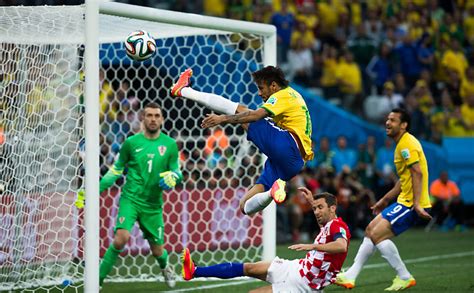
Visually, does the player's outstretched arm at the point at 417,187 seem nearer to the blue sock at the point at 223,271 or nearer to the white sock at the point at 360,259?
the white sock at the point at 360,259

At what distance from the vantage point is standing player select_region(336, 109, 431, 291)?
36.7 ft

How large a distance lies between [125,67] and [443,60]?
A: 11.0m

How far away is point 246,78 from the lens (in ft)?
48.5

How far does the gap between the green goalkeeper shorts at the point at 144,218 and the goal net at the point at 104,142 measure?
0.52 m

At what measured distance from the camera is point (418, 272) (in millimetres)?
13086

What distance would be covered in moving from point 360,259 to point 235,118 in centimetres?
291

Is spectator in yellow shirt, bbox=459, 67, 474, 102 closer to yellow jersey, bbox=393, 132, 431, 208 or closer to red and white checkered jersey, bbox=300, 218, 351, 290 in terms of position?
yellow jersey, bbox=393, 132, 431, 208

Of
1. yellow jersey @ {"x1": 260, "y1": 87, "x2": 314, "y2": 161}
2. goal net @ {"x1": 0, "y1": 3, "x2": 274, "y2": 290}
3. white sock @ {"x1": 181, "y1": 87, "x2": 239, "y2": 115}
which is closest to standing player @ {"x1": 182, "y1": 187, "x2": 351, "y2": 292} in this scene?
yellow jersey @ {"x1": 260, "y1": 87, "x2": 314, "y2": 161}

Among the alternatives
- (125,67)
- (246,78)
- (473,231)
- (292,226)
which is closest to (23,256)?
(125,67)

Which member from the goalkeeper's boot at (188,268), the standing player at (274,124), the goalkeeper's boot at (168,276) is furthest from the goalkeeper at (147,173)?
the goalkeeper's boot at (188,268)

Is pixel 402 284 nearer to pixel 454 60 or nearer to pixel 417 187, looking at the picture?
pixel 417 187

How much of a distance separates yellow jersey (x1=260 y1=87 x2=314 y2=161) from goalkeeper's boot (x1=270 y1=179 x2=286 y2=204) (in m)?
0.57

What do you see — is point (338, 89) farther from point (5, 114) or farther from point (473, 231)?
point (5, 114)

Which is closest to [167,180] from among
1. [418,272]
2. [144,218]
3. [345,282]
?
[144,218]
